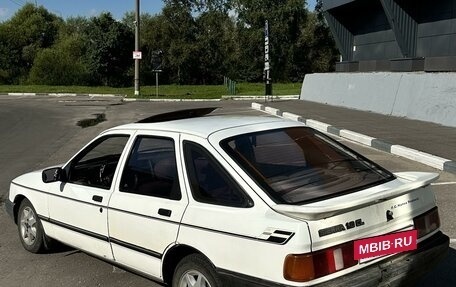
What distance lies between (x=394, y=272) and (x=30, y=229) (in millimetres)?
3540

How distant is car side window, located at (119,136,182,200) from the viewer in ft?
12.3

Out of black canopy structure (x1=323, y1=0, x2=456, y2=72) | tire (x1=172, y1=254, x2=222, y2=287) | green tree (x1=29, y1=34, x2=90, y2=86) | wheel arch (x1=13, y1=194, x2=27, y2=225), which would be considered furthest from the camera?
green tree (x1=29, y1=34, x2=90, y2=86)

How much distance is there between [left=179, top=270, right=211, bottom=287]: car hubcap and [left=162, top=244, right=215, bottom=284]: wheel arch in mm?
134

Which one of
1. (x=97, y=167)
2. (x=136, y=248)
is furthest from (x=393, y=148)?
(x=136, y=248)

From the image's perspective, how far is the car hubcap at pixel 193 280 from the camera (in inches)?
132

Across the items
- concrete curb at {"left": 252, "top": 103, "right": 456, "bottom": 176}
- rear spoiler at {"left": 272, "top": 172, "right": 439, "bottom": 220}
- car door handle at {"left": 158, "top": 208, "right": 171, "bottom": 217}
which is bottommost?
concrete curb at {"left": 252, "top": 103, "right": 456, "bottom": 176}

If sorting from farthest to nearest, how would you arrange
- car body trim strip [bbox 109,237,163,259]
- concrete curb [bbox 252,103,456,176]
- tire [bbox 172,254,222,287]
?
concrete curb [bbox 252,103,456,176]
car body trim strip [bbox 109,237,163,259]
tire [bbox 172,254,222,287]

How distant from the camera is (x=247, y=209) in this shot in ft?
10.4

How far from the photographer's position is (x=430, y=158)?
9164mm

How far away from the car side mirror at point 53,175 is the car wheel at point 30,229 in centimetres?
44

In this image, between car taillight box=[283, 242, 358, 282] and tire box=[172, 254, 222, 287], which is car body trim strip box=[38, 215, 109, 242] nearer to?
tire box=[172, 254, 222, 287]

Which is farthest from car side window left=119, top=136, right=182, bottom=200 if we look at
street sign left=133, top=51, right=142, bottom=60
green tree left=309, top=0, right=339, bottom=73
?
green tree left=309, top=0, right=339, bottom=73

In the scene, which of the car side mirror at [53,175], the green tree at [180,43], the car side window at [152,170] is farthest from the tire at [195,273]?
the green tree at [180,43]

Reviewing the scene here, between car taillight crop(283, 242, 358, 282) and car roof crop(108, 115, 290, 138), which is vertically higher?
car roof crop(108, 115, 290, 138)
